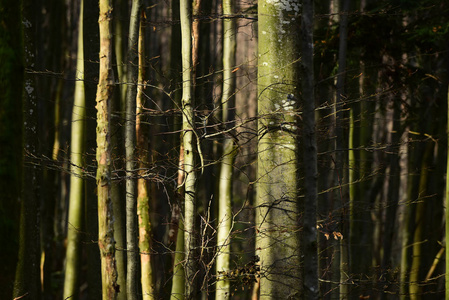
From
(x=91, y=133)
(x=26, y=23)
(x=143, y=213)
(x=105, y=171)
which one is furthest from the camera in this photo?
(x=143, y=213)

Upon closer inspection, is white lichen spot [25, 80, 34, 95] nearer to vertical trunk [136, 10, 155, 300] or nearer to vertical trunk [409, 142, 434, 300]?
vertical trunk [136, 10, 155, 300]

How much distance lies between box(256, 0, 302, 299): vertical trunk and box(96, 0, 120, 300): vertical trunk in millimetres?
1802

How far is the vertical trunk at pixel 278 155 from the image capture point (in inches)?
244

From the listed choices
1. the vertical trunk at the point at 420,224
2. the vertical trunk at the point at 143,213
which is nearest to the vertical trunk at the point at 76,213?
the vertical trunk at the point at 143,213

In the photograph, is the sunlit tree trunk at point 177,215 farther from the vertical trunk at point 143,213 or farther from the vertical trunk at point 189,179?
the vertical trunk at point 189,179

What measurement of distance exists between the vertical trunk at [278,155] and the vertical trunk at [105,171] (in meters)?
1.80

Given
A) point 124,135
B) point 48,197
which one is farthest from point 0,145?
point 48,197

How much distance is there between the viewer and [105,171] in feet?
22.0

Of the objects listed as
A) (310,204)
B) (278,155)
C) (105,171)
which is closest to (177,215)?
(105,171)

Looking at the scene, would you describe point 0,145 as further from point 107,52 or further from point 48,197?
point 48,197

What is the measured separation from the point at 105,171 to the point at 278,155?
81.8 inches

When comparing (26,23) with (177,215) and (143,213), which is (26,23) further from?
(177,215)

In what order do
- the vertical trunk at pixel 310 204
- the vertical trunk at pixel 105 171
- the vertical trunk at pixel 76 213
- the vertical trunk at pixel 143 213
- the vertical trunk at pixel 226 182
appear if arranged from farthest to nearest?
the vertical trunk at pixel 76 213
the vertical trunk at pixel 226 182
the vertical trunk at pixel 143 213
the vertical trunk at pixel 105 171
the vertical trunk at pixel 310 204

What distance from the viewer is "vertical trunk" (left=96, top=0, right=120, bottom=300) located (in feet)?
22.0
